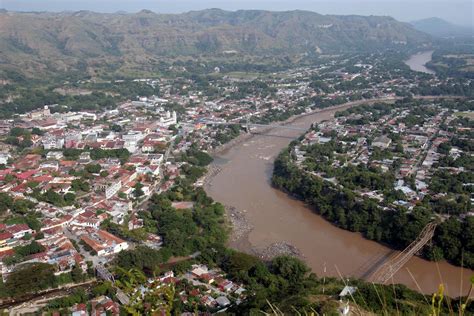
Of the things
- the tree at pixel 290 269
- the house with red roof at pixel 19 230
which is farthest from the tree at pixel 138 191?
the tree at pixel 290 269

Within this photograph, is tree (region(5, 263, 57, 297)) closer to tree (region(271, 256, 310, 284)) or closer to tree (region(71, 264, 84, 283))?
tree (region(71, 264, 84, 283))

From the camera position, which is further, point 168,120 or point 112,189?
point 168,120

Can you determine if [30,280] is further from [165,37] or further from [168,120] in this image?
[165,37]

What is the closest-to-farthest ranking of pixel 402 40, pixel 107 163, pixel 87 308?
pixel 87 308 < pixel 107 163 < pixel 402 40

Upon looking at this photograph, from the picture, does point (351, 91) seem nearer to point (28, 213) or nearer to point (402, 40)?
point (28, 213)

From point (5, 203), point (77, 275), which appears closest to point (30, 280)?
point (77, 275)

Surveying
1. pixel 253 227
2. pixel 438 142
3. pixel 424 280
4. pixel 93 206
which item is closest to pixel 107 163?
pixel 93 206

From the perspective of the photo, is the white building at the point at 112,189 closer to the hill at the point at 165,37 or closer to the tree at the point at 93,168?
the tree at the point at 93,168
